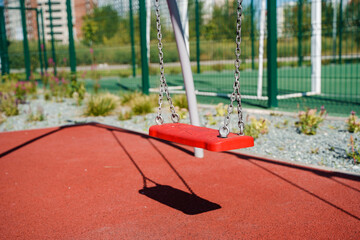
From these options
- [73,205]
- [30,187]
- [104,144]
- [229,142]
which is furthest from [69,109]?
[229,142]

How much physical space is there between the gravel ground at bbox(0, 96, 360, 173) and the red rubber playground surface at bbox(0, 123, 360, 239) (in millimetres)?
416

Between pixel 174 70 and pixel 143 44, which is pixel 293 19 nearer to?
pixel 174 70

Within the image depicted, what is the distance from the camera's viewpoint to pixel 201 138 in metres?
3.09

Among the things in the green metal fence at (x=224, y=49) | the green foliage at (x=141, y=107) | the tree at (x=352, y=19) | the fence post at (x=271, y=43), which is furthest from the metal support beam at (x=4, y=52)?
the tree at (x=352, y=19)

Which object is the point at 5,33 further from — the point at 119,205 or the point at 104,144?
the point at 119,205

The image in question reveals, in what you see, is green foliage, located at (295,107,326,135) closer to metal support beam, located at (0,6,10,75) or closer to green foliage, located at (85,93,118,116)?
green foliage, located at (85,93,118,116)

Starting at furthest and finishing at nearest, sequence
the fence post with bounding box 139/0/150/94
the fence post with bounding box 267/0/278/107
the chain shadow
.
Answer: the fence post with bounding box 139/0/150/94, the fence post with bounding box 267/0/278/107, the chain shadow

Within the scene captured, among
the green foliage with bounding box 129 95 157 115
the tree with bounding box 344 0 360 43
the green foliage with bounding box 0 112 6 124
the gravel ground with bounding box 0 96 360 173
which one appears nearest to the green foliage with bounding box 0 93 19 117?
the green foliage with bounding box 0 112 6 124

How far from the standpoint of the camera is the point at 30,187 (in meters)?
4.46

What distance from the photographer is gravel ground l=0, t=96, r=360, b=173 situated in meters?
5.12

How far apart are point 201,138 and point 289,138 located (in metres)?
3.40

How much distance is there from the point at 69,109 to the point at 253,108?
189 inches

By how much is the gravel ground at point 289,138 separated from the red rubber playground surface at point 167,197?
416 mm

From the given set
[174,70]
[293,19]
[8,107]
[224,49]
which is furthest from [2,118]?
[293,19]
